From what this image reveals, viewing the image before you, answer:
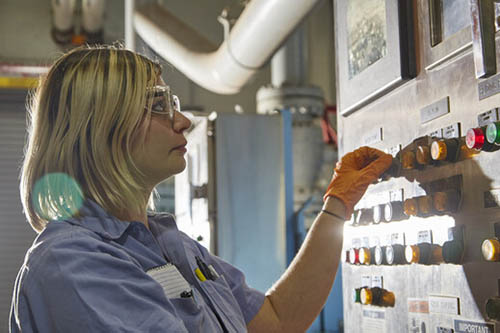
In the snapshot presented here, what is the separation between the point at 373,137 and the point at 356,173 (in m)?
0.15

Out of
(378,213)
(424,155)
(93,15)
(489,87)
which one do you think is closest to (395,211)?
(378,213)

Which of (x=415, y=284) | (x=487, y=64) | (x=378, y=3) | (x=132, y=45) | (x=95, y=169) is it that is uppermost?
(x=132, y=45)

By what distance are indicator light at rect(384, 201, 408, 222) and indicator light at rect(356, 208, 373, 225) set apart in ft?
0.35

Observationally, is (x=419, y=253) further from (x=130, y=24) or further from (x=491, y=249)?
(x=130, y=24)

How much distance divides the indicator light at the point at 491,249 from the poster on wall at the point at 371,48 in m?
0.45

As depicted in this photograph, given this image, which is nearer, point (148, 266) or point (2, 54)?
point (148, 266)

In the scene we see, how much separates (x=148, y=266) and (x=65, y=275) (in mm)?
226

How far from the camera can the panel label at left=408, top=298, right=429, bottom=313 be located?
1299 mm

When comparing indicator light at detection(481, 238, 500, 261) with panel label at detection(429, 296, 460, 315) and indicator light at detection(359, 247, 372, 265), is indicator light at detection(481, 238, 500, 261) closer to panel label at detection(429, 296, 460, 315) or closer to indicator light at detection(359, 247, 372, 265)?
panel label at detection(429, 296, 460, 315)

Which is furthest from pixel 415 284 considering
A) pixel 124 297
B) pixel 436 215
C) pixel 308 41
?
pixel 308 41

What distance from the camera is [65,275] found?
101 cm

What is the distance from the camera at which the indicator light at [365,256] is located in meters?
1.52

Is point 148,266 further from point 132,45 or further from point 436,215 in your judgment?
point 132,45

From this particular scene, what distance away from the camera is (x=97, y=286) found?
3.40 feet
